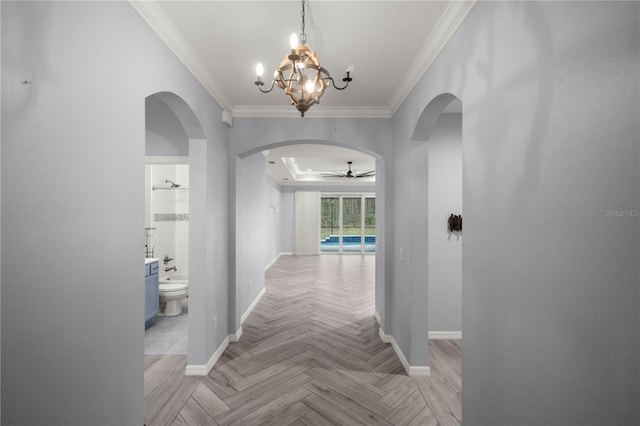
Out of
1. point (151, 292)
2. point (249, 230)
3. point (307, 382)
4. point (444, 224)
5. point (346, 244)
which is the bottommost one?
point (307, 382)

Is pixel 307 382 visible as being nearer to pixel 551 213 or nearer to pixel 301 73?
pixel 551 213

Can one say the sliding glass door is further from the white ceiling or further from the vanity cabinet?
the white ceiling

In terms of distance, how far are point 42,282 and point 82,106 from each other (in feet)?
2.42

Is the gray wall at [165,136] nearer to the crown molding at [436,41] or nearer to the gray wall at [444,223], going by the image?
the crown molding at [436,41]

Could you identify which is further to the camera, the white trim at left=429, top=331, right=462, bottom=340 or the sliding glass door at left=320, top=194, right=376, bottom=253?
the sliding glass door at left=320, top=194, right=376, bottom=253

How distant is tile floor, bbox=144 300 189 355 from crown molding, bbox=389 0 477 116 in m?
3.64

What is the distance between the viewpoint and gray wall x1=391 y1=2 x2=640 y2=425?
797 mm

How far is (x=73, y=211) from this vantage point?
3.92 ft

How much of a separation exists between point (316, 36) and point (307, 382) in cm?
289

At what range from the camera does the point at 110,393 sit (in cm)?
143

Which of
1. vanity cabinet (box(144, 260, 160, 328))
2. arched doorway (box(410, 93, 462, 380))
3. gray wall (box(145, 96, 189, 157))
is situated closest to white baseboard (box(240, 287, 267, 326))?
vanity cabinet (box(144, 260, 160, 328))

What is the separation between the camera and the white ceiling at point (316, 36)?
1.76 metres

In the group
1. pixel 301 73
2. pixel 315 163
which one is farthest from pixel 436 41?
pixel 315 163

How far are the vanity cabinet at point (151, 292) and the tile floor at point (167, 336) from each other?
6.4 inches
